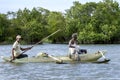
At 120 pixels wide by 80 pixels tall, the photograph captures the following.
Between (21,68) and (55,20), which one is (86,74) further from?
(55,20)

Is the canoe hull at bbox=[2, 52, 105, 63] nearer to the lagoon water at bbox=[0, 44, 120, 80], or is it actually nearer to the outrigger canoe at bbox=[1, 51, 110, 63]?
the outrigger canoe at bbox=[1, 51, 110, 63]

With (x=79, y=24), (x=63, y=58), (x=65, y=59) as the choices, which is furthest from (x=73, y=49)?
(x=79, y=24)

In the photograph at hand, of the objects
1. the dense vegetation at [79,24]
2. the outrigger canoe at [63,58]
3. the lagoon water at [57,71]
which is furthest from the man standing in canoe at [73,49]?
the dense vegetation at [79,24]

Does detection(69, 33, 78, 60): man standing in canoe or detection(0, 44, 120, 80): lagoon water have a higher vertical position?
detection(69, 33, 78, 60): man standing in canoe

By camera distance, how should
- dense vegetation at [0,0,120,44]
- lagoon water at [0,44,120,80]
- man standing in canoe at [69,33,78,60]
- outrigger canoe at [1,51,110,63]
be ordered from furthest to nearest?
dense vegetation at [0,0,120,44] < outrigger canoe at [1,51,110,63] < man standing in canoe at [69,33,78,60] < lagoon water at [0,44,120,80]

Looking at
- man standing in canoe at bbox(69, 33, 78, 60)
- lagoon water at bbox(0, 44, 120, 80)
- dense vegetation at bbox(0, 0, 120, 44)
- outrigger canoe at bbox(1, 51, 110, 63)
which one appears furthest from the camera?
dense vegetation at bbox(0, 0, 120, 44)

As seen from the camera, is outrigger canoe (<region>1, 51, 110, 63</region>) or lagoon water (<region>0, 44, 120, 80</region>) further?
outrigger canoe (<region>1, 51, 110, 63</region>)

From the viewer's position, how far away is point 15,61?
30.5 meters

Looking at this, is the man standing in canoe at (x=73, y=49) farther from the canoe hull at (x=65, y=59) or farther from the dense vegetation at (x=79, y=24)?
the dense vegetation at (x=79, y=24)

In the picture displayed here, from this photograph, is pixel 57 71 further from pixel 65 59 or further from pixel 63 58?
pixel 63 58

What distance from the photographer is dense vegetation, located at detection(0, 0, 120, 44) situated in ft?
369

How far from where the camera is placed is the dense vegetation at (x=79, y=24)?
112 metres

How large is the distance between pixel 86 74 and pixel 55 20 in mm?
105632

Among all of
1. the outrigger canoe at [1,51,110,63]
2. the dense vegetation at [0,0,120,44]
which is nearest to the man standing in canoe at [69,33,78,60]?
the outrigger canoe at [1,51,110,63]
